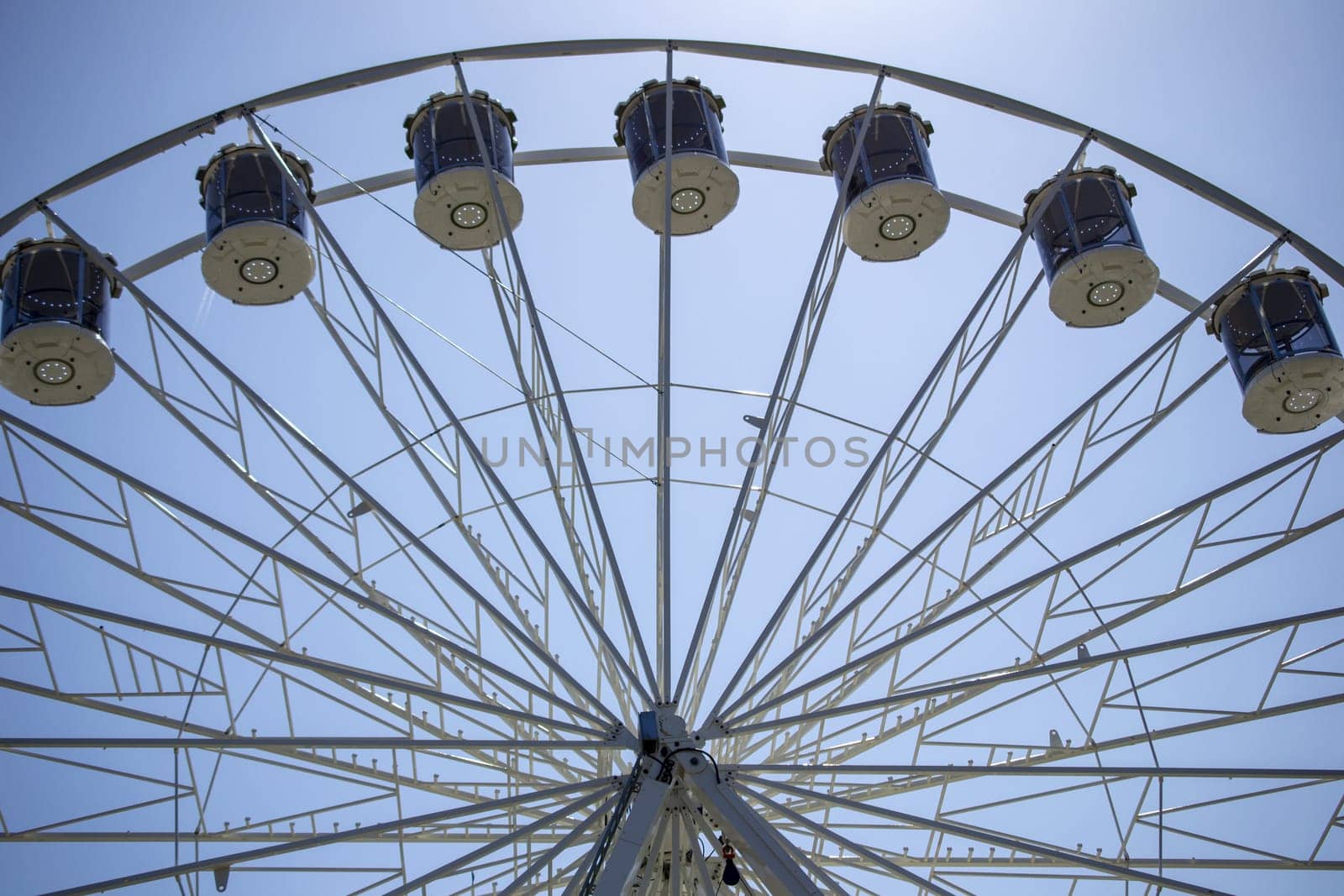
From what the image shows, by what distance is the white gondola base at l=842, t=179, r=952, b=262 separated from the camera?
1717cm

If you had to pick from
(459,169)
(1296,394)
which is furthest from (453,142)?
(1296,394)

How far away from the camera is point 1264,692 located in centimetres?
1709

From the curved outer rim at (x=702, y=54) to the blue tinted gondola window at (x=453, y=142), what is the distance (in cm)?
80

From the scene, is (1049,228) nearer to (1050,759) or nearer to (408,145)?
(1050,759)

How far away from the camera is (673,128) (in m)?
17.1

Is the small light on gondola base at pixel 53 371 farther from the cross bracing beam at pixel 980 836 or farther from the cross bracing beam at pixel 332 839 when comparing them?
the cross bracing beam at pixel 980 836

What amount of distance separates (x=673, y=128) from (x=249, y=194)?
569 centimetres

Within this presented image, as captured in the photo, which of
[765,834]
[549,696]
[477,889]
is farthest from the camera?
[477,889]

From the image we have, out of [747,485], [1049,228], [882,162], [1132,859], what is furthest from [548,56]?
[1132,859]

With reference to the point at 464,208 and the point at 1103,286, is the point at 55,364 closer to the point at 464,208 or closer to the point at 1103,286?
the point at 464,208

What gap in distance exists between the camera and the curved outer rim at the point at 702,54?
16.3m

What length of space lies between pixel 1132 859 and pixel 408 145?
14343mm

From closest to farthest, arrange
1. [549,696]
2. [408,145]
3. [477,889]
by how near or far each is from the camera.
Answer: [549,696]
[408,145]
[477,889]

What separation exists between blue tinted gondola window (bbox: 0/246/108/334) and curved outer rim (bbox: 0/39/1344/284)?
36.7 inches
